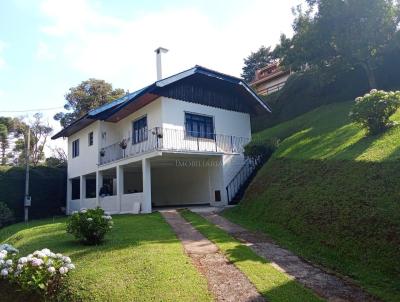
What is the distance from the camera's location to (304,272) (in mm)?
7066

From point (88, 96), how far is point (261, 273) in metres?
35.3

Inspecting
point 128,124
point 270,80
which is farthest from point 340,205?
point 270,80

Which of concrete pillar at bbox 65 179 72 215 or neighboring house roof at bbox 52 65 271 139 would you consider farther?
concrete pillar at bbox 65 179 72 215

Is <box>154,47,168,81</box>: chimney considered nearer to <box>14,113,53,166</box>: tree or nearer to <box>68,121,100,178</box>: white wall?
<box>68,121,100,178</box>: white wall

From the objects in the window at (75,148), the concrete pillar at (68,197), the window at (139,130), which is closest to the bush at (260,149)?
the window at (139,130)

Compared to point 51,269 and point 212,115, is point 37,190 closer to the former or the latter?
point 212,115

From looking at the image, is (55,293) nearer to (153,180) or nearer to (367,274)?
(367,274)

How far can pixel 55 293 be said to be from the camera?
653cm

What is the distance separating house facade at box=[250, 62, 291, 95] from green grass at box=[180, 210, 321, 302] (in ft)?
105

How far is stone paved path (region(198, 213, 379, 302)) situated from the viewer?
5.99 metres

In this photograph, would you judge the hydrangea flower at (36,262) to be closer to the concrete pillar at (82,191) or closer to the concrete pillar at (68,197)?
the concrete pillar at (82,191)

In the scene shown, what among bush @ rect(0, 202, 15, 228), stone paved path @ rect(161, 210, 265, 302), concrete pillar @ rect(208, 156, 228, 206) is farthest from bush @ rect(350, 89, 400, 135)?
bush @ rect(0, 202, 15, 228)

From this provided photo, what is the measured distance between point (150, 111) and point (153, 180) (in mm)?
6804

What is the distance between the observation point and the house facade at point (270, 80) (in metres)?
39.6
